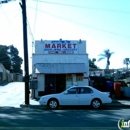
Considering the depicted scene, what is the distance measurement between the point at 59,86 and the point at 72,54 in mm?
3280

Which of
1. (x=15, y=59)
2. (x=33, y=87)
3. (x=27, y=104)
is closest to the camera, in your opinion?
(x=27, y=104)

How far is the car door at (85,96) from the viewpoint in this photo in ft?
57.9

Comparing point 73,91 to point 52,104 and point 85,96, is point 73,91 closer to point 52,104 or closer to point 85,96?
point 85,96

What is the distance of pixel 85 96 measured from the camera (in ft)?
58.1

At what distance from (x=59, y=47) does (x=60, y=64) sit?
1817 mm

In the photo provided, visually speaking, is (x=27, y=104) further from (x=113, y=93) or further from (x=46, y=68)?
(x=113, y=93)

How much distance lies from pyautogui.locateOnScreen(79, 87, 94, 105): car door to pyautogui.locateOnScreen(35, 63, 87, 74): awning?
588cm

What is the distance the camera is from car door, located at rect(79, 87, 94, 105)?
17641 millimetres

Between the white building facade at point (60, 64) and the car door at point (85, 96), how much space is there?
5.87 m

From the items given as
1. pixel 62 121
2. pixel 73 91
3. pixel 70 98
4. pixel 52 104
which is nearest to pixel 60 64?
pixel 73 91

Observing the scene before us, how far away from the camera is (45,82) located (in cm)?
2447

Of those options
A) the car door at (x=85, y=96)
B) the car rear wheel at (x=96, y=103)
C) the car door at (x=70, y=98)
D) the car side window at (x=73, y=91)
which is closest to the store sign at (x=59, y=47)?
the car side window at (x=73, y=91)

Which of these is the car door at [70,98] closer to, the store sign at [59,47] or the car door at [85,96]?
the car door at [85,96]

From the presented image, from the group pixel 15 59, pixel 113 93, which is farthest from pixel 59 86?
pixel 15 59
